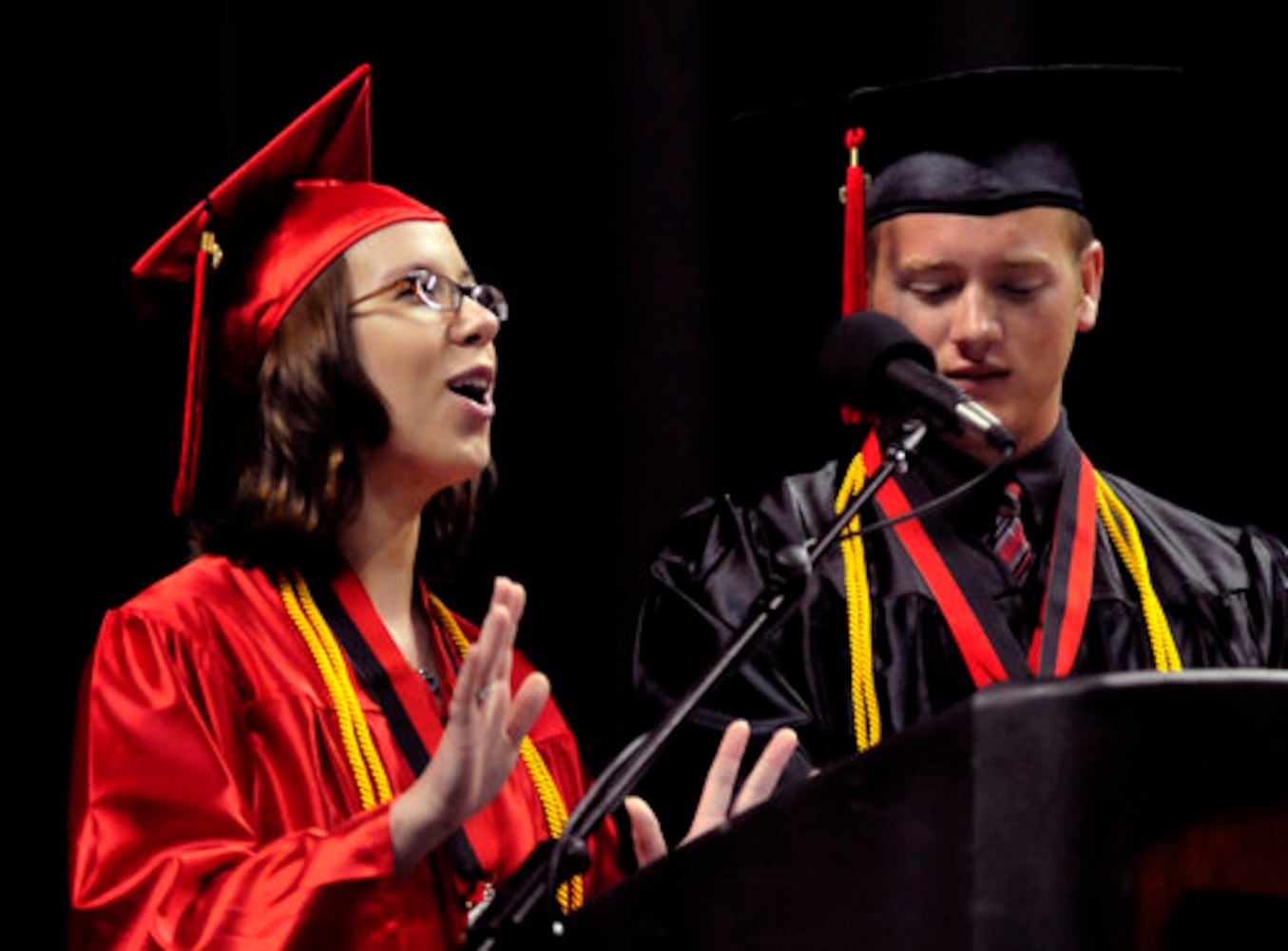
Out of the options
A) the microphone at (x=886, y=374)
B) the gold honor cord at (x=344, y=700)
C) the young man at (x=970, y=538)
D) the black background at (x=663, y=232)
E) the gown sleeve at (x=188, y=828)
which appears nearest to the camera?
the microphone at (x=886, y=374)

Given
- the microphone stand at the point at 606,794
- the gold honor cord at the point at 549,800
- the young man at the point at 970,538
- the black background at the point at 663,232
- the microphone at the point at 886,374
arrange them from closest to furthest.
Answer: the microphone stand at the point at 606,794 → the microphone at the point at 886,374 → the gold honor cord at the point at 549,800 → the young man at the point at 970,538 → the black background at the point at 663,232

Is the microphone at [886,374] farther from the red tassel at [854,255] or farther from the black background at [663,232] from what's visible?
the black background at [663,232]

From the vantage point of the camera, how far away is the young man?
2.06m

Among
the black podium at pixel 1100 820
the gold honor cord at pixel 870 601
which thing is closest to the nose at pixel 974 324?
the gold honor cord at pixel 870 601

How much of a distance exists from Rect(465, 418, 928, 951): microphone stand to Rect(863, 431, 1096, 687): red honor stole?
2.20 feet

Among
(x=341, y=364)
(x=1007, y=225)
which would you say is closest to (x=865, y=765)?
(x=341, y=364)

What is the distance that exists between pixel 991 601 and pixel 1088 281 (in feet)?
1.41

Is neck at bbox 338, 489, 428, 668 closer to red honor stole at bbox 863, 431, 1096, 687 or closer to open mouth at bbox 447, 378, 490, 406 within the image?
open mouth at bbox 447, 378, 490, 406

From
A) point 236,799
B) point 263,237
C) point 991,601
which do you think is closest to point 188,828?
point 236,799

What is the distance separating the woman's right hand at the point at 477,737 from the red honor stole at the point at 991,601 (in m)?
0.62

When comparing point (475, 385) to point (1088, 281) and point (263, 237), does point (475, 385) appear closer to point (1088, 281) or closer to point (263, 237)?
point (263, 237)

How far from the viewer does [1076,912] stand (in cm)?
102

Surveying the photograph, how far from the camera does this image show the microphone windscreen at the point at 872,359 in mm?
1501

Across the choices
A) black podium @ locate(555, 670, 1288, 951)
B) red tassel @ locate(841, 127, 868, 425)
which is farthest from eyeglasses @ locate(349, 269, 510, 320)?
black podium @ locate(555, 670, 1288, 951)
